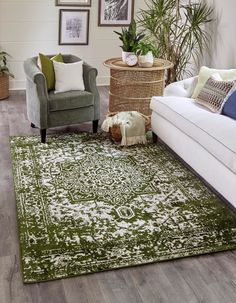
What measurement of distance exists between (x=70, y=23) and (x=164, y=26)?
1631 mm

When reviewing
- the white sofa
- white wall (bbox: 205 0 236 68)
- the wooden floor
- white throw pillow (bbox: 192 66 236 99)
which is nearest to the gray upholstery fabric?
the white sofa

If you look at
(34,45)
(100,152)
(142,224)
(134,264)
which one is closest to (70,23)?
(34,45)

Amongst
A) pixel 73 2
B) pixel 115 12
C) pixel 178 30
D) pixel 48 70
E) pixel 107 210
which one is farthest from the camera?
pixel 115 12

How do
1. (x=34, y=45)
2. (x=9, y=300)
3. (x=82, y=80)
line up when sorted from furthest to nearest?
1. (x=34, y=45)
2. (x=82, y=80)
3. (x=9, y=300)

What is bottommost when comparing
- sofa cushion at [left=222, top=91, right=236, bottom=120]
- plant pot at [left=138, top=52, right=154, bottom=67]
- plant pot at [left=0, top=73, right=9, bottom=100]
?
plant pot at [left=0, top=73, right=9, bottom=100]

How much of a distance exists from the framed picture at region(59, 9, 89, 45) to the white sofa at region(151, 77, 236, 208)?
8.11ft

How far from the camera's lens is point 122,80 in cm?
482

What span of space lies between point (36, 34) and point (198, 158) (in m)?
3.71

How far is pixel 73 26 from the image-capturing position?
6387 mm

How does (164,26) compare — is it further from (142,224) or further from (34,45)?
(142,224)

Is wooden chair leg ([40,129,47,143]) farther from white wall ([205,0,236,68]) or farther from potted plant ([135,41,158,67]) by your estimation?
white wall ([205,0,236,68])

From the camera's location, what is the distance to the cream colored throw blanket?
4379 millimetres

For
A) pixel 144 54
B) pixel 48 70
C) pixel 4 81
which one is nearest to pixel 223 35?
pixel 144 54

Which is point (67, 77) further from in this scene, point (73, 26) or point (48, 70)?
point (73, 26)
